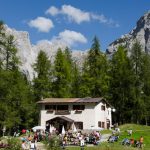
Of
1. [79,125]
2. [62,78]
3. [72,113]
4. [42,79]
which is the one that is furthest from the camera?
[42,79]

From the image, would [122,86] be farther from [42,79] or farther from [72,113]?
[42,79]

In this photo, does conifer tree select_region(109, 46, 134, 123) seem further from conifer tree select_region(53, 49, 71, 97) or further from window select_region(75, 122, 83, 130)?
window select_region(75, 122, 83, 130)

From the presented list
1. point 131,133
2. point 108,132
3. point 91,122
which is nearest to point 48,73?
point 91,122

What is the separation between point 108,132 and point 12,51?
20.0m

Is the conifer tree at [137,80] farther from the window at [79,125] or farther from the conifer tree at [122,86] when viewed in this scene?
the window at [79,125]

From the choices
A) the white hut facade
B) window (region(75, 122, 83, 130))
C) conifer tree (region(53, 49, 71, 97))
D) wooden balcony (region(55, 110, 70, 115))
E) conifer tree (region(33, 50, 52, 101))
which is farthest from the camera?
conifer tree (region(33, 50, 52, 101))

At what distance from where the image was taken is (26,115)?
79.2 metres

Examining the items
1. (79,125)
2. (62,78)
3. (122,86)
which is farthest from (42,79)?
(122,86)

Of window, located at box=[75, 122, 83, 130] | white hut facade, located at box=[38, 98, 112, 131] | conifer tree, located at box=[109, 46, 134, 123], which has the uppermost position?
conifer tree, located at box=[109, 46, 134, 123]

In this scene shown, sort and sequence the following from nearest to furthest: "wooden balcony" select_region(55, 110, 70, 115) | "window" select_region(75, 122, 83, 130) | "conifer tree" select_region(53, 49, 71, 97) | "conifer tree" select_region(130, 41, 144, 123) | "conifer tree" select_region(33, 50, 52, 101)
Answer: "window" select_region(75, 122, 83, 130), "wooden balcony" select_region(55, 110, 70, 115), "conifer tree" select_region(53, 49, 71, 97), "conifer tree" select_region(33, 50, 52, 101), "conifer tree" select_region(130, 41, 144, 123)

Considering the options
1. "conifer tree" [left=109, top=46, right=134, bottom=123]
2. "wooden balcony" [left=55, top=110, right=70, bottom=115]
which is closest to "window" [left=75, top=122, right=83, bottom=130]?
"wooden balcony" [left=55, top=110, right=70, bottom=115]

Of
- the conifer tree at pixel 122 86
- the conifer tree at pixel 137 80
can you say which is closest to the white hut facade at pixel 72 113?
the conifer tree at pixel 122 86

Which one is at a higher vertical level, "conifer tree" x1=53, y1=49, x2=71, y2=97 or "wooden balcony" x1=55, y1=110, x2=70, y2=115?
"conifer tree" x1=53, y1=49, x2=71, y2=97

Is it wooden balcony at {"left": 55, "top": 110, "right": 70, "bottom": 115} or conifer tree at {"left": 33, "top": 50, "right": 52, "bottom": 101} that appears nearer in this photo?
wooden balcony at {"left": 55, "top": 110, "right": 70, "bottom": 115}
